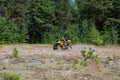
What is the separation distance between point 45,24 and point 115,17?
1017cm

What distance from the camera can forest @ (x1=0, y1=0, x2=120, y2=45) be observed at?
49.4m

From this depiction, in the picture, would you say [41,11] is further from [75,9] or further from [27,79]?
[27,79]

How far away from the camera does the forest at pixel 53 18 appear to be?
162 ft

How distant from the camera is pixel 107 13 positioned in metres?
53.2

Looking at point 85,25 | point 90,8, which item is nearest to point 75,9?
point 90,8

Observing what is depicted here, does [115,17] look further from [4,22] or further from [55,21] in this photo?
[4,22]

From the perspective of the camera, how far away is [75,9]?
56.2 meters

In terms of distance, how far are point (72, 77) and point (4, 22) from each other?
3929 cm

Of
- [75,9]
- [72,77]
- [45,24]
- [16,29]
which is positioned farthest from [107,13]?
[72,77]

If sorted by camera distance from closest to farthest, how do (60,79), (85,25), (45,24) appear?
(60,79) → (85,25) → (45,24)

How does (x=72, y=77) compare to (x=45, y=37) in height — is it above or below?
above

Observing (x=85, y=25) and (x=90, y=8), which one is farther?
(x=90, y=8)

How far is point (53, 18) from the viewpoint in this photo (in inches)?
2048

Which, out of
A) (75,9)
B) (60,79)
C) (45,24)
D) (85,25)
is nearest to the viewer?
Result: (60,79)
